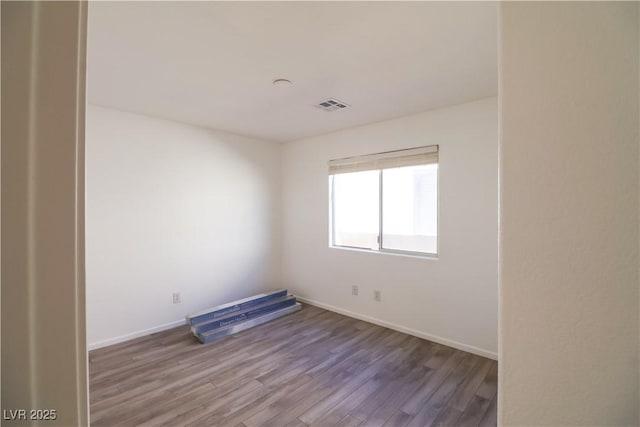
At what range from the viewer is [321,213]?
12.8ft

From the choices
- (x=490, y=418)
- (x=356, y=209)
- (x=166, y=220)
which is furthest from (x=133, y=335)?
(x=490, y=418)

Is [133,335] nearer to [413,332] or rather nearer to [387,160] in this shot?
[413,332]

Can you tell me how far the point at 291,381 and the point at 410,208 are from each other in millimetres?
2133

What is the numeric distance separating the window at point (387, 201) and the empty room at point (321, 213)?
25mm

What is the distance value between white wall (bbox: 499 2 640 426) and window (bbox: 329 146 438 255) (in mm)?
2473

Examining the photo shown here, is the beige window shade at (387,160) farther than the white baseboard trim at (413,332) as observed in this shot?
Yes

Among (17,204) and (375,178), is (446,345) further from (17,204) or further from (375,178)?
(17,204)

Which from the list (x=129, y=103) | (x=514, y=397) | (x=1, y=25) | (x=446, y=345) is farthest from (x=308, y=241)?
(x=1, y=25)

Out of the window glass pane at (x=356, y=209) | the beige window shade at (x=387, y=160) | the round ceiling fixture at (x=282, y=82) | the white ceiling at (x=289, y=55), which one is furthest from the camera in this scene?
the window glass pane at (x=356, y=209)

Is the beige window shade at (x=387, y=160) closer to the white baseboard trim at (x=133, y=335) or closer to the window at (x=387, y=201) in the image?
the window at (x=387, y=201)

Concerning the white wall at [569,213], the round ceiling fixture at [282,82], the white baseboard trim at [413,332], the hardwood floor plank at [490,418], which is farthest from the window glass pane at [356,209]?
the white wall at [569,213]

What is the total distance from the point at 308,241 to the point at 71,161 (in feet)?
12.2

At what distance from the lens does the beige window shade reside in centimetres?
290

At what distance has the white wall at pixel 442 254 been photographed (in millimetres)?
2541
